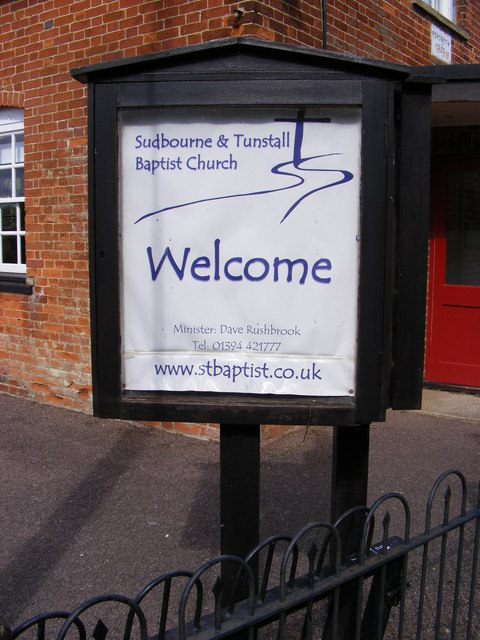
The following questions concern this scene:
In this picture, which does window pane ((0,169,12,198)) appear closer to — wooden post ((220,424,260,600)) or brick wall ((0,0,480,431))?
brick wall ((0,0,480,431))

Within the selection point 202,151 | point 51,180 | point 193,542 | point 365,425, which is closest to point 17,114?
point 51,180

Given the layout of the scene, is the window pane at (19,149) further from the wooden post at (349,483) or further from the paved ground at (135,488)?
the wooden post at (349,483)

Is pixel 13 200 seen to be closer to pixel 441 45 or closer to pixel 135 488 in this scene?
pixel 135 488

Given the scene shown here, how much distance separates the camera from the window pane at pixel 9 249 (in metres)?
6.99

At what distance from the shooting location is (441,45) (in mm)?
7438

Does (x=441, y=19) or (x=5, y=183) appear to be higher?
(x=441, y=19)

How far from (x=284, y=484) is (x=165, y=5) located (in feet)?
12.5

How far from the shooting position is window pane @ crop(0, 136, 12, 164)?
6.82 m

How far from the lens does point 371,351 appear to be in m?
1.99

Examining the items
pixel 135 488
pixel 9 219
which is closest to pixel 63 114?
pixel 9 219

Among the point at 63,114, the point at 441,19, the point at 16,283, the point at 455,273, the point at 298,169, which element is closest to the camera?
the point at 298,169

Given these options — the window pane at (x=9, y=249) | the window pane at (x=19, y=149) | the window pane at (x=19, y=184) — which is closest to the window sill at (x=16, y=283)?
the window pane at (x=9, y=249)

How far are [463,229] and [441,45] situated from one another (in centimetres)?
235

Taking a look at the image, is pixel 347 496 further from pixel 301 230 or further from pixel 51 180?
pixel 51 180
